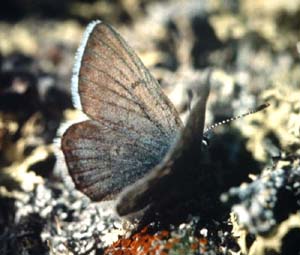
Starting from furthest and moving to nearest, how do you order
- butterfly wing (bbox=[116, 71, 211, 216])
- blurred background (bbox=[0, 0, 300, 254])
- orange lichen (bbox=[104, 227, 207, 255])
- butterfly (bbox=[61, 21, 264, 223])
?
blurred background (bbox=[0, 0, 300, 254])
butterfly (bbox=[61, 21, 264, 223])
orange lichen (bbox=[104, 227, 207, 255])
butterfly wing (bbox=[116, 71, 211, 216])

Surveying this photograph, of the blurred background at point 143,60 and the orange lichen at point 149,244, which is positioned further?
the blurred background at point 143,60

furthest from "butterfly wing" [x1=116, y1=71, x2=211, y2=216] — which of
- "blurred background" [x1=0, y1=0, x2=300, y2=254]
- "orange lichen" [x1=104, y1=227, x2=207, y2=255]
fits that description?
"blurred background" [x1=0, y1=0, x2=300, y2=254]

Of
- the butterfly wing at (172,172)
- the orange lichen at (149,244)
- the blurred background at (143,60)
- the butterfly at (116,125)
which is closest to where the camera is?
the butterfly wing at (172,172)

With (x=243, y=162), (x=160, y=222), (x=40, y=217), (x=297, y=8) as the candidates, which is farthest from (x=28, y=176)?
(x=297, y=8)

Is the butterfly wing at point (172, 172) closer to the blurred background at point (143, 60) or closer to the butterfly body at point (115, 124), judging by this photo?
the butterfly body at point (115, 124)

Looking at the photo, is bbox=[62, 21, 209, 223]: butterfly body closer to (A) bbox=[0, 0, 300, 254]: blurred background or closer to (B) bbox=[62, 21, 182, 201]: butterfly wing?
(B) bbox=[62, 21, 182, 201]: butterfly wing

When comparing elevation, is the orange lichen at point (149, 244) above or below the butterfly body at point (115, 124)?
below

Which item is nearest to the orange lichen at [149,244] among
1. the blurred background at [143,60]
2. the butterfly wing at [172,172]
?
the butterfly wing at [172,172]

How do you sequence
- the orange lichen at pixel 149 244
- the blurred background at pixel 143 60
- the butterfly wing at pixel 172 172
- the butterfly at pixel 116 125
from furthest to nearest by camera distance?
1. the blurred background at pixel 143 60
2. the butterfly at pixel 116 125
3. the orange lichen at pixel 149 244
4. the butterfly wing at pixel 172 172
